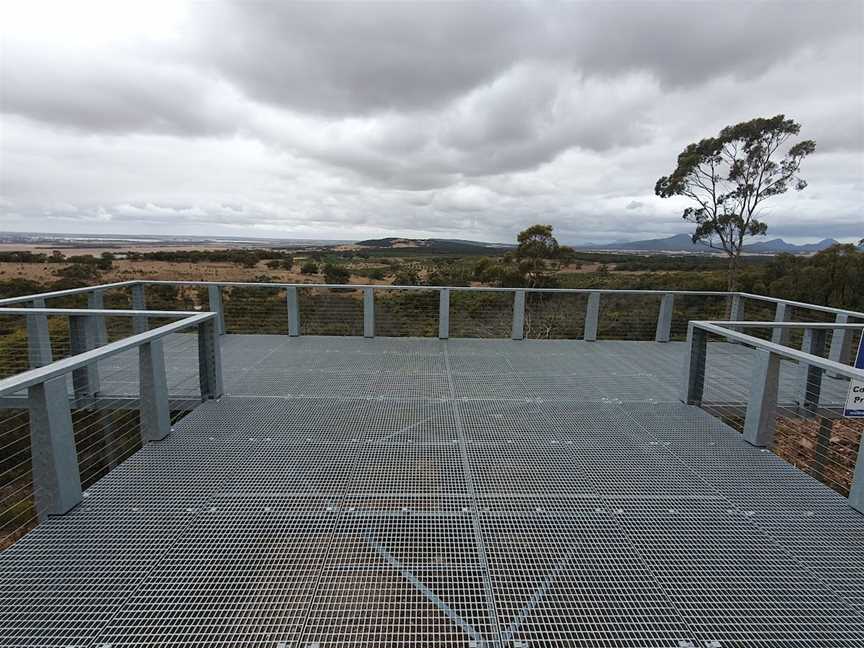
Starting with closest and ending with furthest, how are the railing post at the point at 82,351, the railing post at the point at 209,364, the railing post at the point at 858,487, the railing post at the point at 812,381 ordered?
1. the railing post at the point at 858,487
2. the railing post at the point at 209,364
3. the railing post at the point at 82,351
4. the railing post at the point at 812,381

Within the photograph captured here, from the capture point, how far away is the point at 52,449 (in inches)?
81.7

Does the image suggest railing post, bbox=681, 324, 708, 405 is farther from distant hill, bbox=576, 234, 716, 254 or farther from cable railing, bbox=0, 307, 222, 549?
distant hill, bbox=576, 234, 716, 254

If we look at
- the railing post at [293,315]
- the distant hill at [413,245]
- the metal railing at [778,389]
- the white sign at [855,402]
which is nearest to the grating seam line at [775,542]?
the metal railing at [778,389]

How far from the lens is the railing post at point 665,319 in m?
6.53

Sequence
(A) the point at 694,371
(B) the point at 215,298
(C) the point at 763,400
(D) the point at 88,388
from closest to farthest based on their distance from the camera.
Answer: (C) the point at 763,400
(A) the point at 694,371
(D) the point at 88,388
(B) the point at 215,298

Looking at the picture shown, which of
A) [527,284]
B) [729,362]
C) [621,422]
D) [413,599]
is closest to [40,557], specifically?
[413,599]

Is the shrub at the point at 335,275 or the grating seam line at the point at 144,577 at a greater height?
the shrub at the point at 335,275

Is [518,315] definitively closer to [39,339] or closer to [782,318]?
[782,318]

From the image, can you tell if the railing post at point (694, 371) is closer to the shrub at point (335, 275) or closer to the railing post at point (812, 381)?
the railing post at point (812, 381)

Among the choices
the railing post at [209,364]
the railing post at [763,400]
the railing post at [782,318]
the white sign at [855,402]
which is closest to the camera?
the white sign at [855,402]

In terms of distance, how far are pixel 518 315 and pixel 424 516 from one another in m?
4.60

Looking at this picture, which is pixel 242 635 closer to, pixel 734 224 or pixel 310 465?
pixel 310 465

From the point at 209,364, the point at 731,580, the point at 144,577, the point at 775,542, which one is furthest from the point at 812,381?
the point at 209,364

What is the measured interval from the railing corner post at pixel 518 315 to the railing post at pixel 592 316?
106cm
